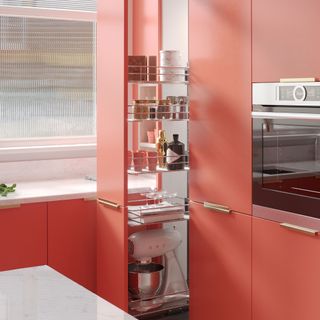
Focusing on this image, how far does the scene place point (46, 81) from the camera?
184 inches

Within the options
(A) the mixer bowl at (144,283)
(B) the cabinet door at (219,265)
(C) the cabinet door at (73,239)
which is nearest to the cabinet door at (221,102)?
(B) the cabinet door at (219,265)

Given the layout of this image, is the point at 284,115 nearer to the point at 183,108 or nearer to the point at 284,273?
the point at 284,273

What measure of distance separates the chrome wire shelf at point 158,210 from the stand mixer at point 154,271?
0.13m

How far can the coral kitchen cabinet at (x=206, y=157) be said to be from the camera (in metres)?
3.44

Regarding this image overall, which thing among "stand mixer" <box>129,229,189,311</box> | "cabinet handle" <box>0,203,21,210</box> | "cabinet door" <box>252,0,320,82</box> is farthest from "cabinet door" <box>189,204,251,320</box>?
"cabinet handle" <box>0,203,21,210</box>

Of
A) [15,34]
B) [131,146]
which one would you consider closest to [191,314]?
[131,146]

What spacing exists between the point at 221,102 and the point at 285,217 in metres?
0.72

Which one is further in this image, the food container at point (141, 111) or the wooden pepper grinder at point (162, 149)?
the wooden pepper grinder at point (162, 149)

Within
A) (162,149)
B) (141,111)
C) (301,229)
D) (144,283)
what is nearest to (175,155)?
(162,149)

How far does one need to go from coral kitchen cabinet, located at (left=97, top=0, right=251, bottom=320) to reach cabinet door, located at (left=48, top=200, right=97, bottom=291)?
10cm

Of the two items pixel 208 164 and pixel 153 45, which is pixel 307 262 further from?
pixel 153 45

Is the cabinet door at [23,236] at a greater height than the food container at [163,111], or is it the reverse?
the food container at [163,111]

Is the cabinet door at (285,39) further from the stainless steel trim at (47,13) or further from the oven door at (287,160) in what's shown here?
the stainless steel trim at (47,13)

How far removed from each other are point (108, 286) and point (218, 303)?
694 mm
